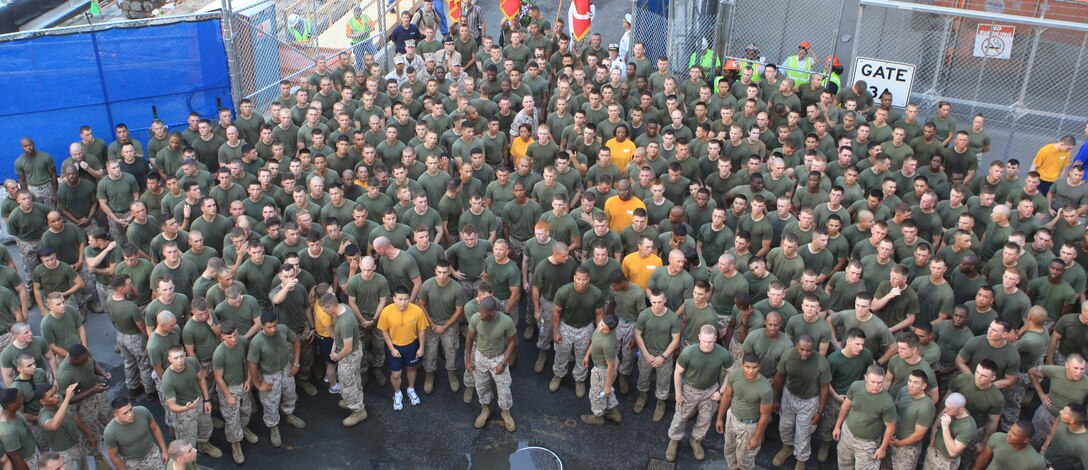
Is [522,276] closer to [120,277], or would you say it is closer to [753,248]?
[753,248]

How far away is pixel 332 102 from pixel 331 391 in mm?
6727

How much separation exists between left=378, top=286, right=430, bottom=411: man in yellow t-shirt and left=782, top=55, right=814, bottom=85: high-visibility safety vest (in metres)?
9.89

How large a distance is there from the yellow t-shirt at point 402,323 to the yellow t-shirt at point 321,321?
0.56m

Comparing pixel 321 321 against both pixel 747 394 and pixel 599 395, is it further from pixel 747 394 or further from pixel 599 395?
pixel 747 394

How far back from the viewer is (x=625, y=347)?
455 inches

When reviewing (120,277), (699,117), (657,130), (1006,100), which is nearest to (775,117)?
(699,117)

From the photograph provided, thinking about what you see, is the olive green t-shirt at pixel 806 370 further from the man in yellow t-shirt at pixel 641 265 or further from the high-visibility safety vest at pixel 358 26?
the high-visibility safety vest at pixel 358 26

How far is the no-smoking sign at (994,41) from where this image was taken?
17.1m

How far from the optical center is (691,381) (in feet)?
33.5

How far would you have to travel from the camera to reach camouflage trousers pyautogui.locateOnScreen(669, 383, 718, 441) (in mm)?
10305

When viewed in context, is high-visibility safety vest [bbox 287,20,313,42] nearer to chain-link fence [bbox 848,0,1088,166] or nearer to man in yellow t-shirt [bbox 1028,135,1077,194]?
chain-link fence [bbox 848,0,1088,166]

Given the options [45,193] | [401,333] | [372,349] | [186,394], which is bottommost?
[372,349]

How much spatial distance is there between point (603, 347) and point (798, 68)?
10.3 metres

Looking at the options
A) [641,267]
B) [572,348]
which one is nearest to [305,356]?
[572,348]
